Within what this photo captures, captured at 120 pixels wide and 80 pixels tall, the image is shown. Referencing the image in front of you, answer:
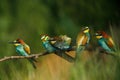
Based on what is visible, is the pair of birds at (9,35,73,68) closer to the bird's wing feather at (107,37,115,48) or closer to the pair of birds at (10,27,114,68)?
the pair of birds at (10,27,114,68)

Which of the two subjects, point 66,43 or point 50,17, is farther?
point 50,17

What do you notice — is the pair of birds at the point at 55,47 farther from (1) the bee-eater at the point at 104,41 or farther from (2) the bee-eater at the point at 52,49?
(1) the bee-eater at the point at 104,41

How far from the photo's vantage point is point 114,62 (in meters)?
3.16

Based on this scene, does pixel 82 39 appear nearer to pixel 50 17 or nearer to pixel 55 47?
pixel 55 47

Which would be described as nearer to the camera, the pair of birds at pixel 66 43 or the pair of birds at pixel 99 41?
the pair of birds at pixel 99 41

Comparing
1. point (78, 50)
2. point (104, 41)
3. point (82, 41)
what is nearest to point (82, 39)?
point (82, 41)

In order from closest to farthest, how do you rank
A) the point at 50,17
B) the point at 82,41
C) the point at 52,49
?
the point at 82,41
the point at 52,49
the point at 50,17

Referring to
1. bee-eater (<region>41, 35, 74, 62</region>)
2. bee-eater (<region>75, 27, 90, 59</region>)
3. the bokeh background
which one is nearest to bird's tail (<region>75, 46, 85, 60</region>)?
bee-eater (<region>75, 27, 90, 59</region>)

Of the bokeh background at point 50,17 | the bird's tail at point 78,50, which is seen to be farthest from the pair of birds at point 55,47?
the bokeh background at point 50,17

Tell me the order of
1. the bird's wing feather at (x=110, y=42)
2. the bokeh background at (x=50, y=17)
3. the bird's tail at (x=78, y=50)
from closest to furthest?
the bird's tail at (x=78, y=50)
the bird's wing feather at (x=110, y=42)
the bokeh background at (x=50, y=17)

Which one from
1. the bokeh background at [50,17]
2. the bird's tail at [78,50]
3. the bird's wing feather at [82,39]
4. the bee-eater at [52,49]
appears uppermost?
the bird's wing feather at [82,39]

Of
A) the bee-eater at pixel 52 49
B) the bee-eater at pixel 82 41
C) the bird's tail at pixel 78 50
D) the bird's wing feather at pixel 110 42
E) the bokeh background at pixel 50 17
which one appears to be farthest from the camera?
the bokeh background at pixel 50 17

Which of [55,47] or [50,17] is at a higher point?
[55,47]

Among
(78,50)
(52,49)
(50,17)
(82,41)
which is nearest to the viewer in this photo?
(78,50)
